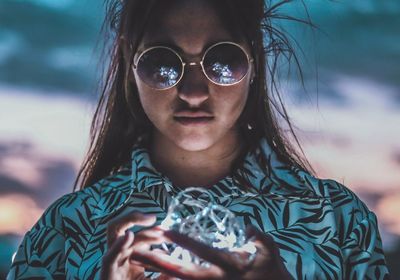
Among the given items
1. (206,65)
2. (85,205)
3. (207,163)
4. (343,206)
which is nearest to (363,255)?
(343,206)

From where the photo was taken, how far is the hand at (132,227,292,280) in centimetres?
125

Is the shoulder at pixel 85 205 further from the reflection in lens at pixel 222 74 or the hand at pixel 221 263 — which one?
the hand at pixel 221 263

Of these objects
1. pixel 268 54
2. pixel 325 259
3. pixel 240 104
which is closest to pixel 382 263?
pixel 325 259

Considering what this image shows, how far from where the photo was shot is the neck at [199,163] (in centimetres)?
203

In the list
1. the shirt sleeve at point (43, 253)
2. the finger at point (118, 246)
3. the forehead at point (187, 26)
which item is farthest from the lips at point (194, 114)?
the finger at point (118, 246)

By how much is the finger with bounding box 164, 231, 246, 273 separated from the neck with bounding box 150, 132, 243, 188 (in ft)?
2.46

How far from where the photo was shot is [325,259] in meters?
1.83

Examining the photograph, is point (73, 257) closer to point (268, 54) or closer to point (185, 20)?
point (185, 20)

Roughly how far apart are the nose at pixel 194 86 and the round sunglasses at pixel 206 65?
1cm

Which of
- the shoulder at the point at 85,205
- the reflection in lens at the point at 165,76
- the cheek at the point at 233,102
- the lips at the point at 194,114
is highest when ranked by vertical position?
the reflection in lens at the point at 165,76

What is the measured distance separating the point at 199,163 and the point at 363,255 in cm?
45

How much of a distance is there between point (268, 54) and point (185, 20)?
37 centimetres

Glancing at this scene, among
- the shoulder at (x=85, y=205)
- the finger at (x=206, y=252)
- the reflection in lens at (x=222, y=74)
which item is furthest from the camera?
the shoulder at (x=85, y=205)

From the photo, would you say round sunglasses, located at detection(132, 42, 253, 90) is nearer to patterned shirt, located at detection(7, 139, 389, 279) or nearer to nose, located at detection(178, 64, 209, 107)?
nose, located at detection(178, 64, 209, 107)
